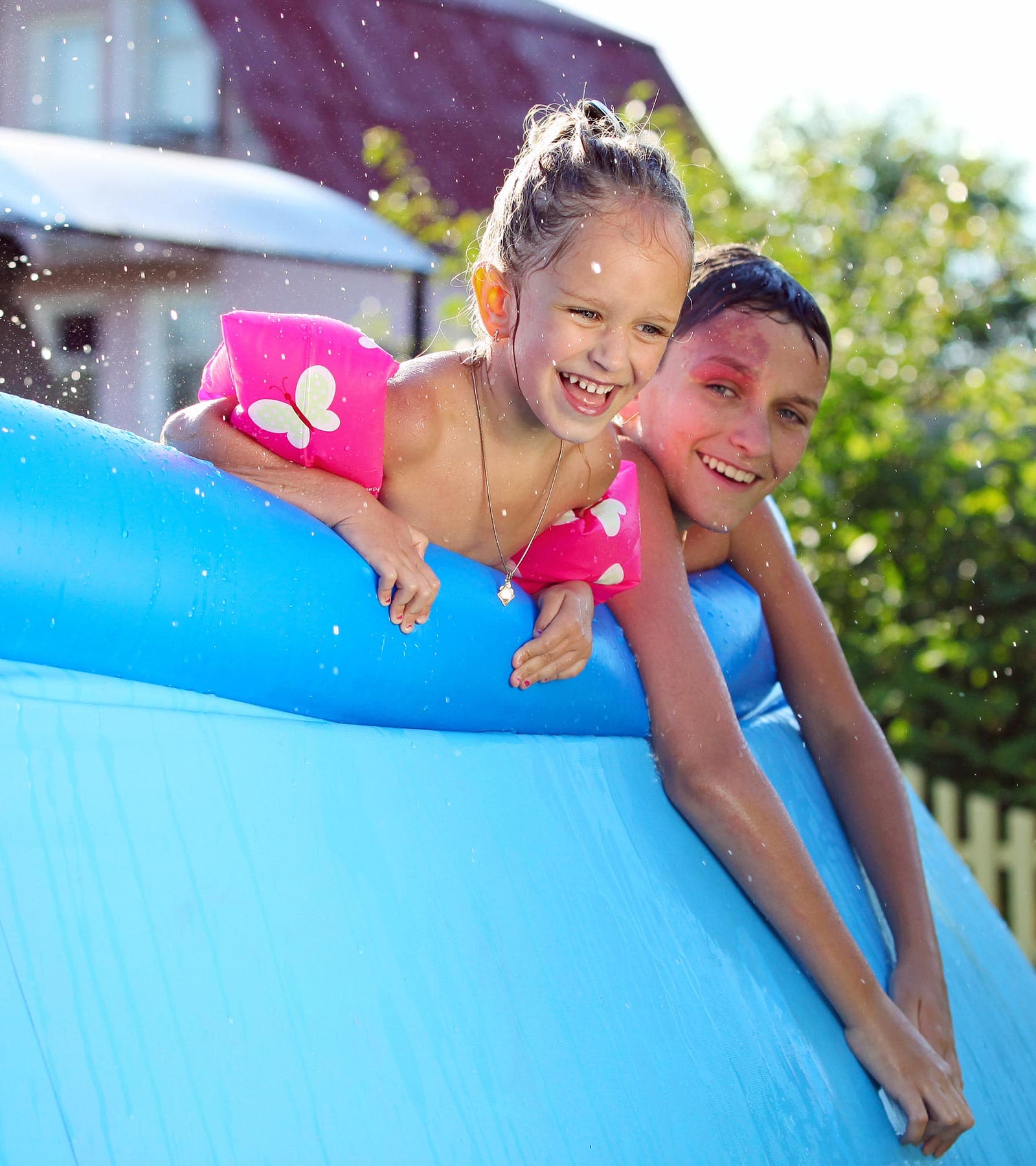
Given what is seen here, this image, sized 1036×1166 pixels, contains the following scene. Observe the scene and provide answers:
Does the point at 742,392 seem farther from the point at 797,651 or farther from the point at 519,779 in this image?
the point at 519,779

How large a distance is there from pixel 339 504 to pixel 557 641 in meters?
0.31

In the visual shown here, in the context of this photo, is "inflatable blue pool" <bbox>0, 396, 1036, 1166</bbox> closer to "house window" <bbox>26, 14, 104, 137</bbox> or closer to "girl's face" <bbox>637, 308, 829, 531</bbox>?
"girl's face" <bbox>637, 308, 829, 531</bbox>

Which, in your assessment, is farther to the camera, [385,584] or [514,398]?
[514,398]

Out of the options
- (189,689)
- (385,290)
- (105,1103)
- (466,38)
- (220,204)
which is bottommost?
(385,290)

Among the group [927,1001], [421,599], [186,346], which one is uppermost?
[421,599]

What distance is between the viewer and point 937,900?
79.4 inches

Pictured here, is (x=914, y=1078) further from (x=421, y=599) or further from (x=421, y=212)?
(x=421, y=212)

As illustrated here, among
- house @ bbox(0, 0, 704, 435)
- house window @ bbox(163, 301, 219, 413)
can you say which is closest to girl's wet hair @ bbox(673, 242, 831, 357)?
house @ bbox(0, 0, 704, 435)

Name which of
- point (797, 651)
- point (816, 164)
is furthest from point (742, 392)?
point (816, 164)

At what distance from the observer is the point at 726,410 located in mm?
1923

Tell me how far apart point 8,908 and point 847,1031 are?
1006mm

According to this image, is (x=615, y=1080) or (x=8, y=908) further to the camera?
(x=615, y=1080)

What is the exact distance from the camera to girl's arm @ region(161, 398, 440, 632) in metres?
1.29

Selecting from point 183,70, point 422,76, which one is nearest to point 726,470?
point 422,76
